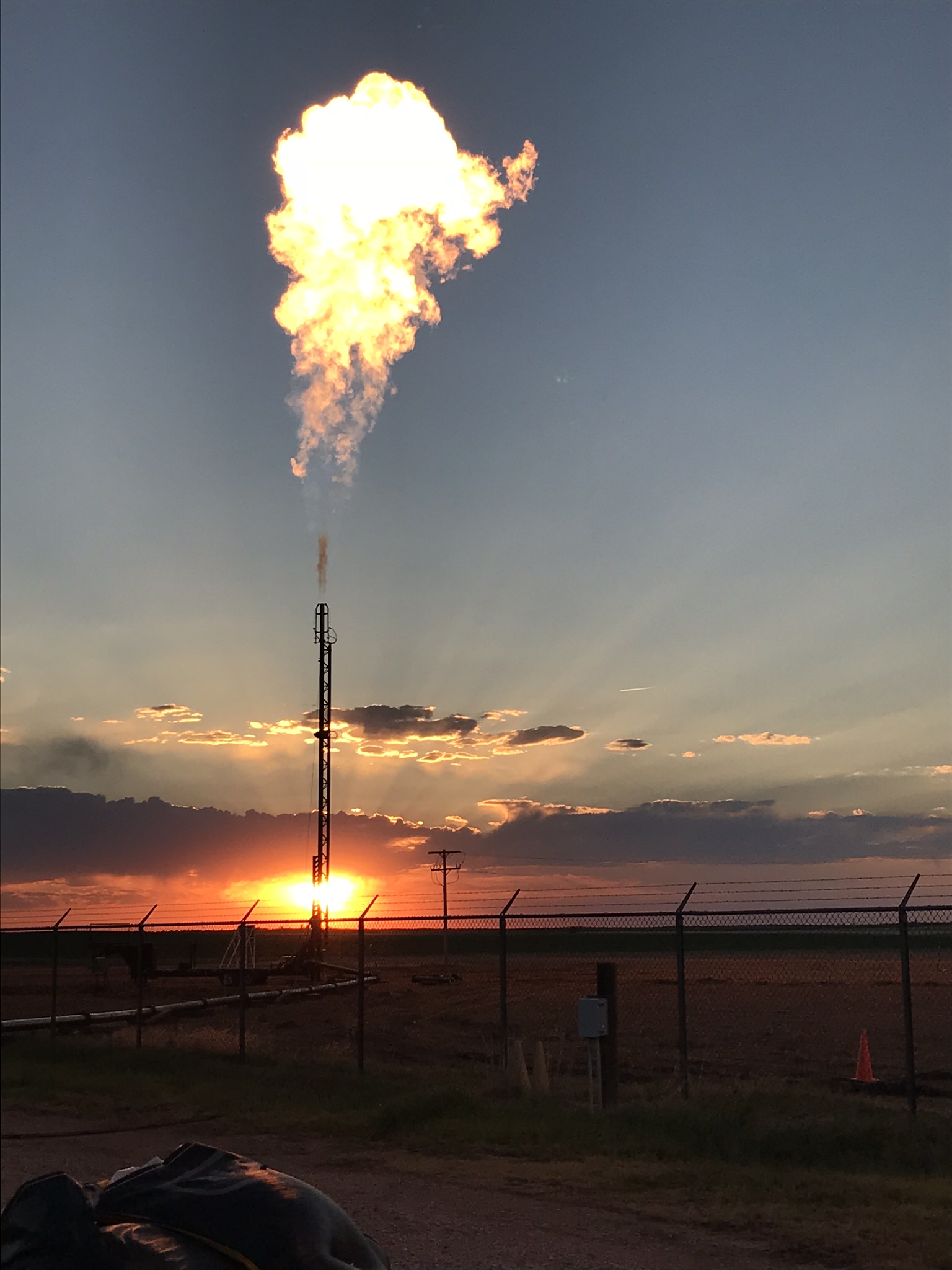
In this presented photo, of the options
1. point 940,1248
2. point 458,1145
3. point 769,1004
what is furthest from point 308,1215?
point 769,1004

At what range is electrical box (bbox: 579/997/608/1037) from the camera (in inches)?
529

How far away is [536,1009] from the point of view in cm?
3409

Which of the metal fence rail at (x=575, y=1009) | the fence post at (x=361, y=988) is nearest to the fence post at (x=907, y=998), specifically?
the metal fence rail at (x=575, y=1009)

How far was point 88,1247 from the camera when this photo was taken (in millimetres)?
2789

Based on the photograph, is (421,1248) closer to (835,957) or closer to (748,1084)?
(748,1084)

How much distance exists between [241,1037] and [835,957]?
63.5 metres

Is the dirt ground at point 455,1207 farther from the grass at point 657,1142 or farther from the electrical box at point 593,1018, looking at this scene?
the electrical box at point 593,1018

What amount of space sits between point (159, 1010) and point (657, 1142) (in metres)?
18.9

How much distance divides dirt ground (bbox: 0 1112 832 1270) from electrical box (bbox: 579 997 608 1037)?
2.68 metres

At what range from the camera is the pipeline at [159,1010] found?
2412 centimetres

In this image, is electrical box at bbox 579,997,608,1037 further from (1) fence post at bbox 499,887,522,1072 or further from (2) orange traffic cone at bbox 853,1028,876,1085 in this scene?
A: (2) orange traffic cone at bbox 853,1028,876,1085

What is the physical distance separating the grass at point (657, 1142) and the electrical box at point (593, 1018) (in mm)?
923

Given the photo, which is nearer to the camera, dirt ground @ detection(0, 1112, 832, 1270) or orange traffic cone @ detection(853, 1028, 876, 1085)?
dirt ground @ detection(0, 1112, 832, 1270)

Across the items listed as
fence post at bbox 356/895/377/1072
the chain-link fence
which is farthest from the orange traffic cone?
fence post at bbox 356/895/377/1072
